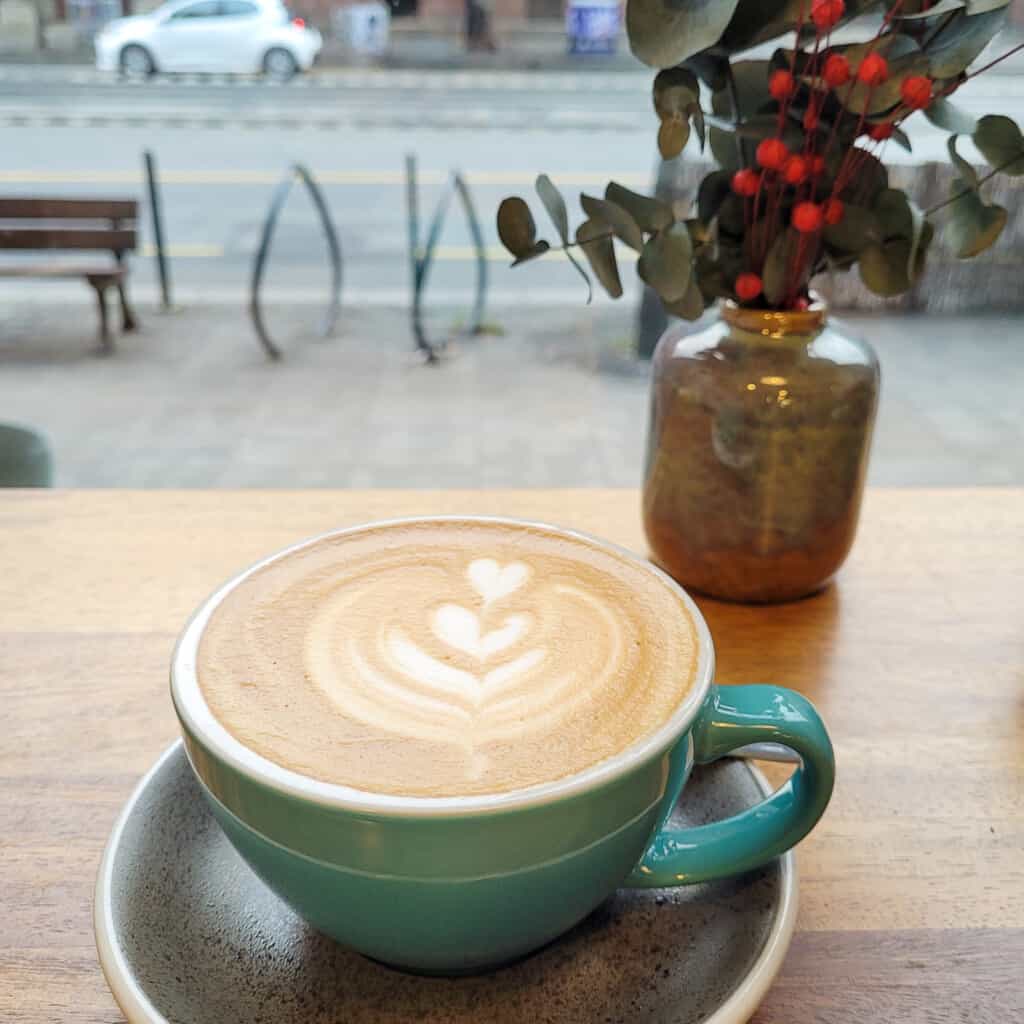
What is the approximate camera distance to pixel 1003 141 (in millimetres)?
597

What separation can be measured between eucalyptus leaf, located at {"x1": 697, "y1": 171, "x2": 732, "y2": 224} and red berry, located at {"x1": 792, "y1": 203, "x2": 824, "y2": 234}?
7cm

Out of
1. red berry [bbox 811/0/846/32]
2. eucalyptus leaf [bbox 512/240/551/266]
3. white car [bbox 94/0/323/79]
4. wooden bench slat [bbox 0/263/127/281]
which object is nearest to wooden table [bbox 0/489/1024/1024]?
eucalyptus leaf [bbox 512/240/551/266]

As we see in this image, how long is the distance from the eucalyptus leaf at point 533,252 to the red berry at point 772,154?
128 mm

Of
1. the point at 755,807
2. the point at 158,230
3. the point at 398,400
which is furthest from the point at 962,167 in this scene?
the point at 158,230

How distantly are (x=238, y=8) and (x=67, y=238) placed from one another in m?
0.98

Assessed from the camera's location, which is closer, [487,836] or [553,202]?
[487,836]

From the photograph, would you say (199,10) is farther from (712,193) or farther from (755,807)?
(755,807)

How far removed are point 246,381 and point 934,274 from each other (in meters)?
2.29

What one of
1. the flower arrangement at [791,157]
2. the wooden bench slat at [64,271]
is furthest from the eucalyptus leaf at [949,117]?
the wooden bench slat at [64,271]

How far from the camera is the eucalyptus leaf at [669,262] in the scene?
600 mm

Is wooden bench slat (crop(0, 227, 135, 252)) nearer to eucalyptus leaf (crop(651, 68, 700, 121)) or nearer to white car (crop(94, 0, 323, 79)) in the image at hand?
white car (crop(94, 0, 323, 79))

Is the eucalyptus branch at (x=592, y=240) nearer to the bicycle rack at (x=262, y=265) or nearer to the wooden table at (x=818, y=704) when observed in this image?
the wooden table at (x=818, y=704)

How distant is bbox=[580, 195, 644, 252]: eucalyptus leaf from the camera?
60 centimetres

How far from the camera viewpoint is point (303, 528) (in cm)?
78
